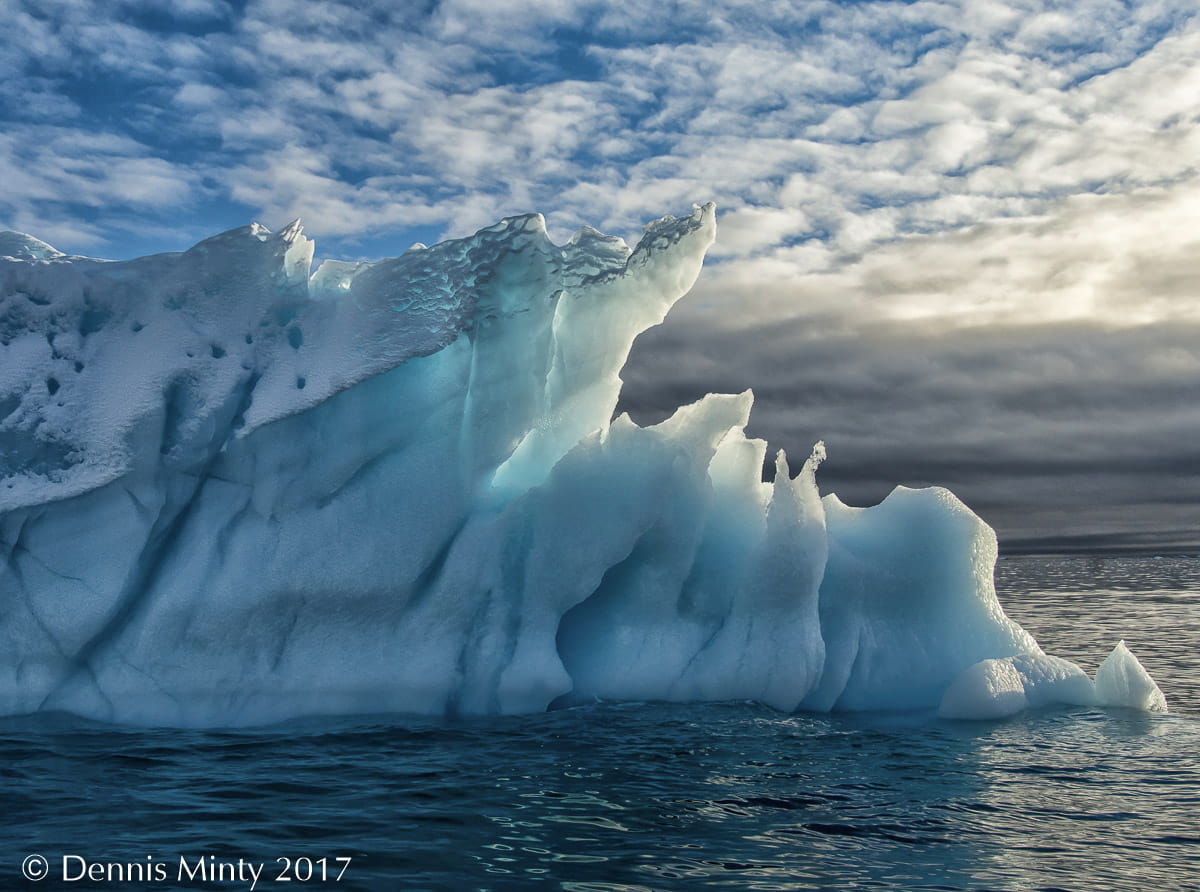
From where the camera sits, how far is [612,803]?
20.2 ft

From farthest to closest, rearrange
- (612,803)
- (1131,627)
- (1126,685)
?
(1131,627) < (1126,685) < (612,803)

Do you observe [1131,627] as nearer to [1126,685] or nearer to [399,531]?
[1126,685]

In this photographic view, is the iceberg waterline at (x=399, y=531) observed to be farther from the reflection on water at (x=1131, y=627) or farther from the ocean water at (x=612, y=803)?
the reflection on water at (x=1131, y=627)

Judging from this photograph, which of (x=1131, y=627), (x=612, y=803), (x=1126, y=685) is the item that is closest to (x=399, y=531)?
(x=612, y=803)

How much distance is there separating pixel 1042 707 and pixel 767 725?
11.3 ft

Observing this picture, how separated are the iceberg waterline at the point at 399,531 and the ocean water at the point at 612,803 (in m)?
0.53

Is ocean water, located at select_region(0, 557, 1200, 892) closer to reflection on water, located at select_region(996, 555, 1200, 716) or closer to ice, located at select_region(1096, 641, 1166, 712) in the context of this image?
ice, located at select_region(1096, 641, 1166, 712)

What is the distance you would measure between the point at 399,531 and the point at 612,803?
4110 mm

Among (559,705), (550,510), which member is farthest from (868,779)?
(550,510)

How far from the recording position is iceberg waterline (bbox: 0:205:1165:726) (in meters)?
9.04

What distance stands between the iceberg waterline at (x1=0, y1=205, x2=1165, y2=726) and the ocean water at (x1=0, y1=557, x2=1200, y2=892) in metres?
0.53

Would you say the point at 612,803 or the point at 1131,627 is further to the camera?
the point at 1131,627

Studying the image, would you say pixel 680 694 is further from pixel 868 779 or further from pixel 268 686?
pixel 268 686

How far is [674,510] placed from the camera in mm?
9836
